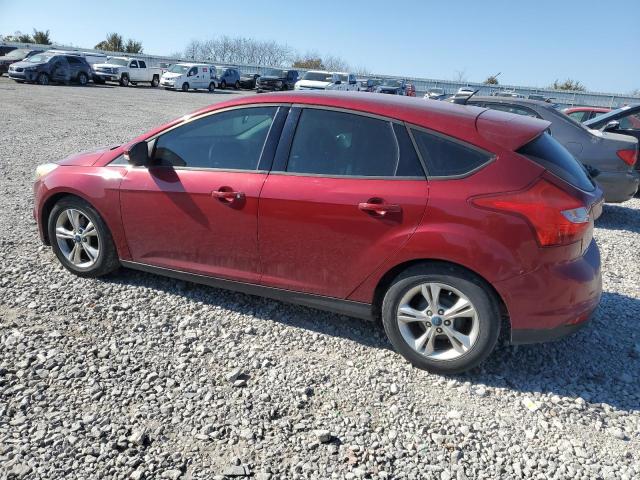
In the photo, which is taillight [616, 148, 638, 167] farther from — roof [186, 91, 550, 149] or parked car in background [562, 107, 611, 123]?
parked car in background [562, 107, 611, 123]

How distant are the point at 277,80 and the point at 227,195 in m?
38.3

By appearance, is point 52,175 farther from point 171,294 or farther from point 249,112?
point 249,112

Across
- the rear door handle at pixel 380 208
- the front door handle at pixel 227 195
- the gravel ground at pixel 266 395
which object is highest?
the rear door handle at pixel 380 208

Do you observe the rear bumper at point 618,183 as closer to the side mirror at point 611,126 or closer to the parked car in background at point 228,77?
the side mirror at point 611,126

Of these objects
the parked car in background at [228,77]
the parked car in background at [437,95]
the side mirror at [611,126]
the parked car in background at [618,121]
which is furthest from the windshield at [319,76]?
the side mirror at [611,126]

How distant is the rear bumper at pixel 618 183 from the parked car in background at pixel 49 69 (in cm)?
2992

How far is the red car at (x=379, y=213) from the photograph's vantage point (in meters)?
3.05

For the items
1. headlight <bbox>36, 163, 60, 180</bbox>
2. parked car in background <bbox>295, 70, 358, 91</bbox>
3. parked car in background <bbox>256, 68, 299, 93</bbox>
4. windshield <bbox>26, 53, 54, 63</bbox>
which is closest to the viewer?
headlight <bbox>36, 163, 60, 180</bbox>

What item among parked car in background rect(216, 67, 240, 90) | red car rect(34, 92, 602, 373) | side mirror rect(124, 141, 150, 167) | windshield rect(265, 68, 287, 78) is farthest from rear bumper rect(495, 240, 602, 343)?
parked car in background rect(216, 67, 240, 90)

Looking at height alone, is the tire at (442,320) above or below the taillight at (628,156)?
below

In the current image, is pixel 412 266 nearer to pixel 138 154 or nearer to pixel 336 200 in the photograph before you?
pixel 336 200

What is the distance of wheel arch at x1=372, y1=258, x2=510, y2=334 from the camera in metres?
3.14

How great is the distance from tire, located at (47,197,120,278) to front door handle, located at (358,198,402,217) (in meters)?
2.27

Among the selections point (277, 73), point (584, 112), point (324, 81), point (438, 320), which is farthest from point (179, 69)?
point (438, 320)
